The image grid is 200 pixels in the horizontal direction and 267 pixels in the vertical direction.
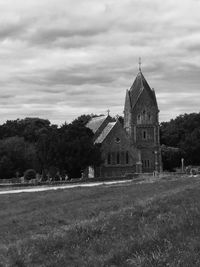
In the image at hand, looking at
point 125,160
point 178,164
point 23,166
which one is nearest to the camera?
point 23,166

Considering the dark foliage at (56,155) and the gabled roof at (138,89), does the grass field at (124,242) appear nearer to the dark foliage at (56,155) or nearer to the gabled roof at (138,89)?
the dark foliage at (56,155)

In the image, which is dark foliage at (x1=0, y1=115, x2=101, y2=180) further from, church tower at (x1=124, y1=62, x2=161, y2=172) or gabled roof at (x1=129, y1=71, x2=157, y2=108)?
gabled roof at (x1=129, y1=71, x2=157, y2=108)

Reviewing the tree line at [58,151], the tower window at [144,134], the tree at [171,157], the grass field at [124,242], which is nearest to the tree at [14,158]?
the tree line at [58,151]

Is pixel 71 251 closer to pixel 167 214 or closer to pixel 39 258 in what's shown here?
pixel 39 258

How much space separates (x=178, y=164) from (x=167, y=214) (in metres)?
95.0

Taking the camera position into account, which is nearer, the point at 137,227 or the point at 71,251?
the point at 71,251

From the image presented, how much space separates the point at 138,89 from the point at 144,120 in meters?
5.60

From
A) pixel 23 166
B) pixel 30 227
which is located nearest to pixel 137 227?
pixel 30 227

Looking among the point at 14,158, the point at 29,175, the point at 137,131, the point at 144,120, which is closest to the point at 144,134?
the point at 137,131

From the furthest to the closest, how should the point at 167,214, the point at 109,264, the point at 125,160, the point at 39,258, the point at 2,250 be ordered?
the point at 125,160 → the point at 167,214 → the point at 2,250 → the point at 39,258 → the point at 109,264

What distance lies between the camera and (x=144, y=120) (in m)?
94.1

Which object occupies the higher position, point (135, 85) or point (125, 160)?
point (135, 85)

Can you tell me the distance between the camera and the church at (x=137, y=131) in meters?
87.0

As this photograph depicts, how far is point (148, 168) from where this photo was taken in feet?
302
